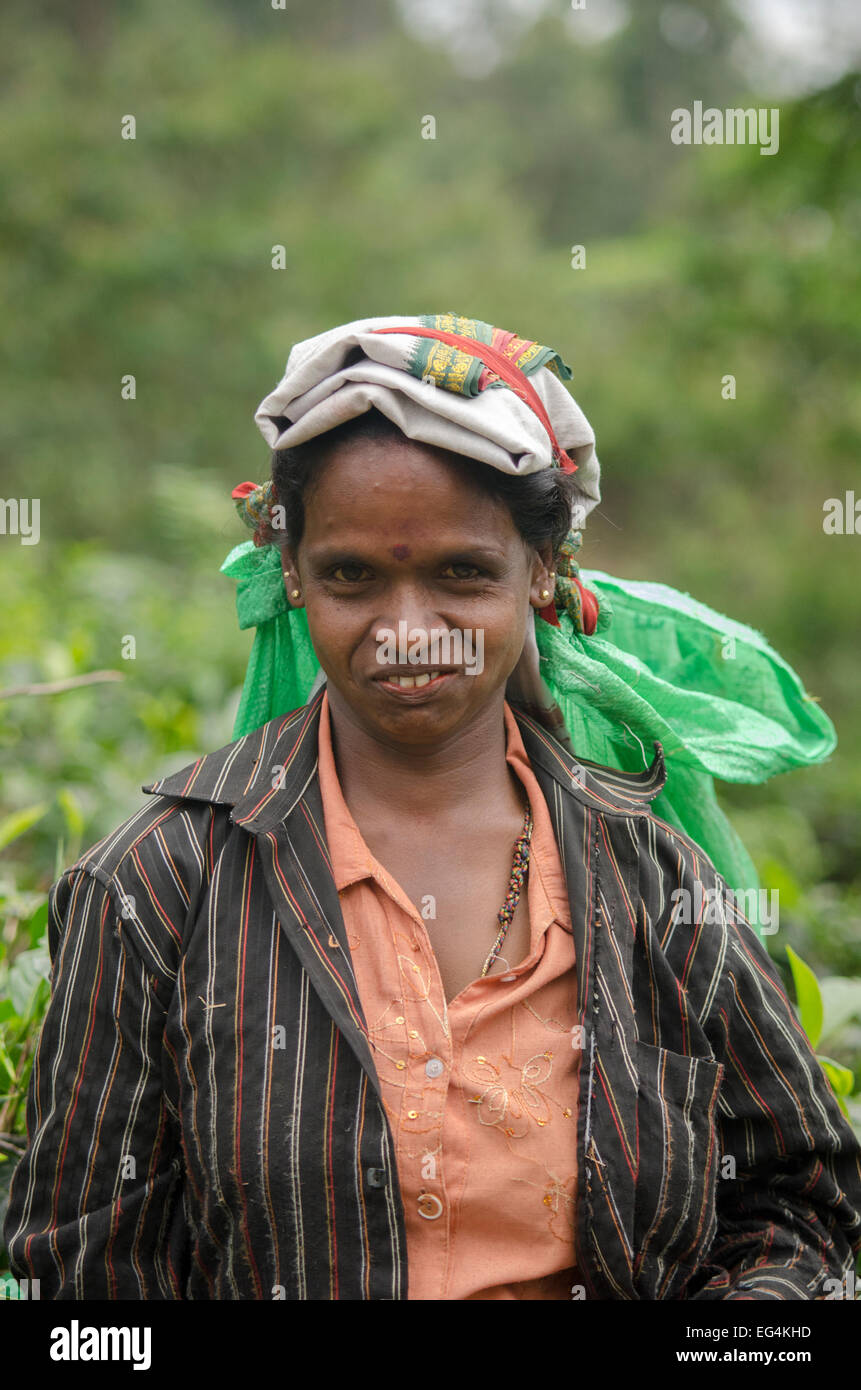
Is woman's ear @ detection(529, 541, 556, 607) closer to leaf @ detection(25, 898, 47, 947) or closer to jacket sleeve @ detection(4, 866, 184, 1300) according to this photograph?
jacket sleeve @ detection(4, 866, 184, 1300)

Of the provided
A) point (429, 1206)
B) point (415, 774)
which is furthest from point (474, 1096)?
point (415, 774)

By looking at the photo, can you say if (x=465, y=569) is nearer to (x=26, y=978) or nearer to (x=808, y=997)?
(x=26, y=978)

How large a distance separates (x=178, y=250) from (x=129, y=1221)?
29.2 feet

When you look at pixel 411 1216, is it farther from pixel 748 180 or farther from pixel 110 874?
pixel 748 180

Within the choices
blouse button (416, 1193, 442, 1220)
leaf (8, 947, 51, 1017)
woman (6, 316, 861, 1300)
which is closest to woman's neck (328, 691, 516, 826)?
woman (6, 316, 861, 1300)

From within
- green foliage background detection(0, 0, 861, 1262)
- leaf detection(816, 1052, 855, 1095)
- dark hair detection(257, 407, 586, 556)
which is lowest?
leaf detection(816, 1052, 855, 1095)

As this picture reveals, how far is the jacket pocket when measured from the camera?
61.7 inches

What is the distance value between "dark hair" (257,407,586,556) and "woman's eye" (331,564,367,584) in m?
0.10

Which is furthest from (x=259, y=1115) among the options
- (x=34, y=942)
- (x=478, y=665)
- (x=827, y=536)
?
(x=827, y=536)

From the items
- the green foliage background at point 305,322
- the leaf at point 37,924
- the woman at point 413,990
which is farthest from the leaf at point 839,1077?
the green foliage background at point 305,322

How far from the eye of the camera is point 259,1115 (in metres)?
1.46

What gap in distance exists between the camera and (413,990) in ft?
4.97

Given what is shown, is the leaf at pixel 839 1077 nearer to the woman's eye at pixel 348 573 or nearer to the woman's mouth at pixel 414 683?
the woman's mouth at pixel 414 683

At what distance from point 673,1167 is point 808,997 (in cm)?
84
